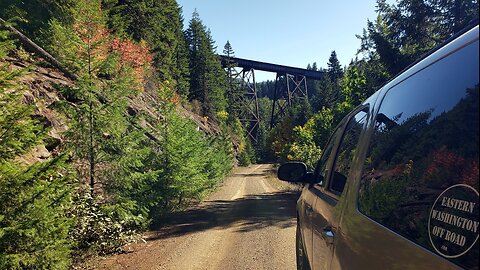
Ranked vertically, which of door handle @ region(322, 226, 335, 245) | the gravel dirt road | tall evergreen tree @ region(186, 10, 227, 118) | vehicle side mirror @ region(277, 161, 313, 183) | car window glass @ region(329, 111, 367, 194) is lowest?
the gravel dirt road

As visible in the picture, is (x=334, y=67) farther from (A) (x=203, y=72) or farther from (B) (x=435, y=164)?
(B) (x=435, y=164)

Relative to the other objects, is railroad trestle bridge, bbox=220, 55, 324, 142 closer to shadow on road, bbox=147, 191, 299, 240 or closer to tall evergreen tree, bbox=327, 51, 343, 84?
tall evergreen tree, bbox=327, 51, 343, 84

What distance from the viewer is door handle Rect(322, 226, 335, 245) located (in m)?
2.31

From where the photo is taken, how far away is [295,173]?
414cm

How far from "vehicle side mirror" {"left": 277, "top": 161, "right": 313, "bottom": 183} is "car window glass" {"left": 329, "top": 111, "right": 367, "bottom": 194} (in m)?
0.91

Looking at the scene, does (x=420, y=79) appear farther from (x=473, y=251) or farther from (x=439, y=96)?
(x=473, y=251)

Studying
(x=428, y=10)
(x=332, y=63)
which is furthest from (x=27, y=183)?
(x=332, y=63)

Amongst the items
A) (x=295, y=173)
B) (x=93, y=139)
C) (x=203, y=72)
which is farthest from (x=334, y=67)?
(x=295, y=173)

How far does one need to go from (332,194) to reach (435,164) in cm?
147

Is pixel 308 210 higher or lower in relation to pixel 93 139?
lower

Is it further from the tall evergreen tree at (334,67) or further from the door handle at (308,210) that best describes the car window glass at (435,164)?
the tall evergreen tree at (334,67)

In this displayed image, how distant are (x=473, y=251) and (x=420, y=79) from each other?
0.89 metres

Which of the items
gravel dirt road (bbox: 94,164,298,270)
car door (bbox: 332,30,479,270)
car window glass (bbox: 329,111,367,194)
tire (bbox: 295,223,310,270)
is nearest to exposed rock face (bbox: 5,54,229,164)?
gravel dirt road (bbox: 94,164,298,270)

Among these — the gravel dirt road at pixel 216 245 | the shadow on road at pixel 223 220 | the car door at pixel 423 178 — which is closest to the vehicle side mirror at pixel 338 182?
the car door at pixel 423 178
